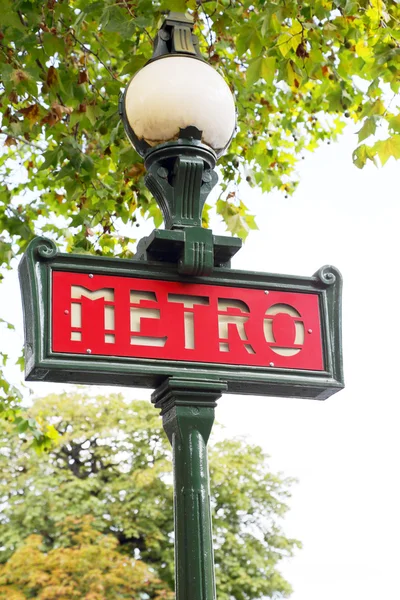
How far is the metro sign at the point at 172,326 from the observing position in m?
2.47

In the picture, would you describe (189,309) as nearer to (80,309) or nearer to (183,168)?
(80,309)

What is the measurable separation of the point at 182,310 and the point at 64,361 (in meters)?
0.39

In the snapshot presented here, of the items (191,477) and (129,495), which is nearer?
(191,477)

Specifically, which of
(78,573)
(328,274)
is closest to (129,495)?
(78,573)

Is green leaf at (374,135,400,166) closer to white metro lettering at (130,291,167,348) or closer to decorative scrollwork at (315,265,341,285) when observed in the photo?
decorative scrollwork at (315,265,341,285)

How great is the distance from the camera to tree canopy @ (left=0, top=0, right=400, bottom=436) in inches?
206

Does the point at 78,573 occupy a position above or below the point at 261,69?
above

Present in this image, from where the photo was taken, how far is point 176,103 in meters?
2.74

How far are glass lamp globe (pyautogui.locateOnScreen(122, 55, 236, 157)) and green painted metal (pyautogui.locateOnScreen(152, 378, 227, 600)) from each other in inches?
31.0

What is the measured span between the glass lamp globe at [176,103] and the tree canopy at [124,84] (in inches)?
50.6

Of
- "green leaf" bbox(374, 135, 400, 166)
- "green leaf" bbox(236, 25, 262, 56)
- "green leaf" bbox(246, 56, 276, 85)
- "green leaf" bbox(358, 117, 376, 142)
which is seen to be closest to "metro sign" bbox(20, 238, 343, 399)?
"green leaf" bbox(246, 56, 276, 85)

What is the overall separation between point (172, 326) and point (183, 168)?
20.0 inches

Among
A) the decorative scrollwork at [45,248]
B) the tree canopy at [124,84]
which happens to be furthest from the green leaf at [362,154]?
the decorative scrollwork at [45,248]

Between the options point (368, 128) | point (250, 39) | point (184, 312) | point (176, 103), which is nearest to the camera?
point (184, 312)
